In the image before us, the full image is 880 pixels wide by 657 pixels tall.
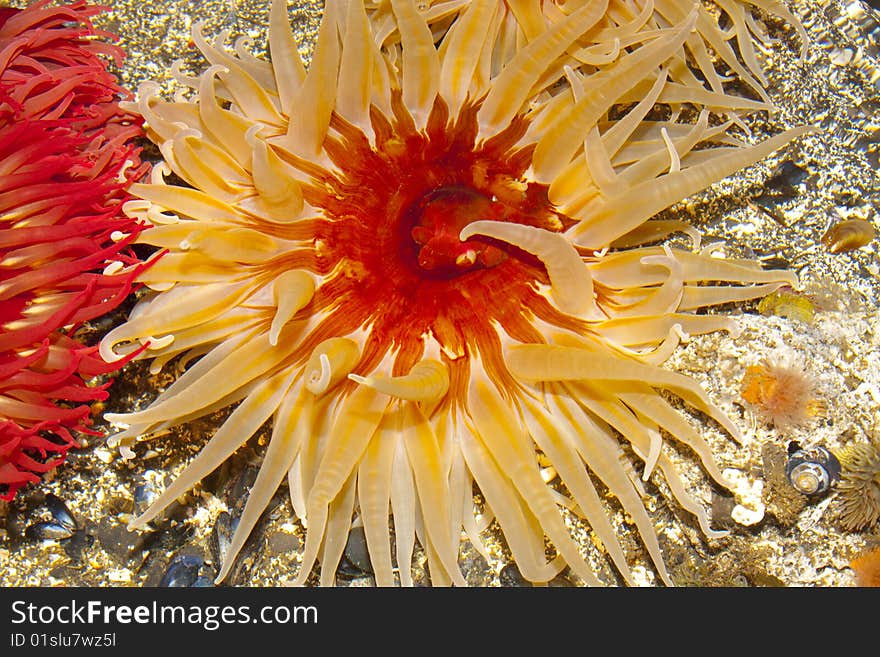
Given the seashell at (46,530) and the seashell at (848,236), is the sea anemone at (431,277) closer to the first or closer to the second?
the seashell at (46,530)

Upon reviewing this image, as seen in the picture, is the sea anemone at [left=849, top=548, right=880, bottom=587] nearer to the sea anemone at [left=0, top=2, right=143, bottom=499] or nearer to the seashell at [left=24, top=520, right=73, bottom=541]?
the sea anemone at [left=0, top=2, right=143, bottom=499]

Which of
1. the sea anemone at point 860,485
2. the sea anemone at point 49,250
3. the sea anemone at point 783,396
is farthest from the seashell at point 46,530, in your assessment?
the sea anemone at point 860,485

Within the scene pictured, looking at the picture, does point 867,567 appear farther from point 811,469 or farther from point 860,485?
point 811,469

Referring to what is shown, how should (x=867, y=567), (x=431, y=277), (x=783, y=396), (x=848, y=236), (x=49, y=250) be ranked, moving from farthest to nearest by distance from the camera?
(x=848, y=236), (x=431, y=277), (x=867, y=567), (x=783, y=396), (x=49, y=250)

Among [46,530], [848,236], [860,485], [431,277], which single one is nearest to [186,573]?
[46,530]
